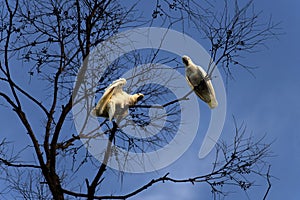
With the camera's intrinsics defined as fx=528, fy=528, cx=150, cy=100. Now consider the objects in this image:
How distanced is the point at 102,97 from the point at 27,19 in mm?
825

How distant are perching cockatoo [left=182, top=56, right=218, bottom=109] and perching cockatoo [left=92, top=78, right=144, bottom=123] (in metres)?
0.59

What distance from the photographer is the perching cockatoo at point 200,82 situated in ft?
12.9

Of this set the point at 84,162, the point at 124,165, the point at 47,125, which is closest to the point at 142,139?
the point at 124,165

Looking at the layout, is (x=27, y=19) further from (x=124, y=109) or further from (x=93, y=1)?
(x=124, y=109)

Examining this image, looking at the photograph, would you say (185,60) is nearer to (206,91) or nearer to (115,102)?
(206,91)

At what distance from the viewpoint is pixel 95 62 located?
371 centimetres

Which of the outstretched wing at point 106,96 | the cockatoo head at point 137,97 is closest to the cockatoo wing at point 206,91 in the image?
the cockatoo head at point 137,97

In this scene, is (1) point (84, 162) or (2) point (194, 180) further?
(1) point (84, 162)

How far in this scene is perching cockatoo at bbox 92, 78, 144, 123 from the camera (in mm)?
3502

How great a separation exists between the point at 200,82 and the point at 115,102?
77cm

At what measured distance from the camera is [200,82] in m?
3.97

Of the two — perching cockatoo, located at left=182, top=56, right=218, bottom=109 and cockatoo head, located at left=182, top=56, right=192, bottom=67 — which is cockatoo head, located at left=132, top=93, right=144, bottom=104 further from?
cockatoo head, located at left=182, top=56, right=192, bottom=67

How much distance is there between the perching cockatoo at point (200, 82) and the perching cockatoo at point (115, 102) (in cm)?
59

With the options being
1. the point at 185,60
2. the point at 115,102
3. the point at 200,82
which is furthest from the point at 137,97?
the point at 185,60
